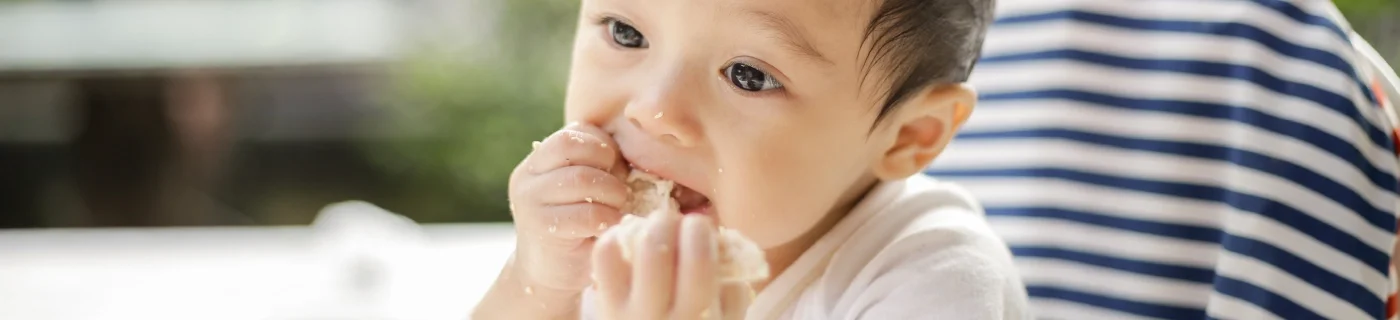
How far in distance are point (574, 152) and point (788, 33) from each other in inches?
4.8

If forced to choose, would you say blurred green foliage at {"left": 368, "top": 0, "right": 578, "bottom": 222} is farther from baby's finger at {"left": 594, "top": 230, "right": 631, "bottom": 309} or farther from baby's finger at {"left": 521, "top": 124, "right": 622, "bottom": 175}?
baby's finger at {"left": 594, "top": 230, "right": 631, "bottom": 309}

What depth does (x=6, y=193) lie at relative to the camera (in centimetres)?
253

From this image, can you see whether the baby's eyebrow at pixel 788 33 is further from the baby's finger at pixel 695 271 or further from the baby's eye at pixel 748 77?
the baby's finger at pixel 695 271

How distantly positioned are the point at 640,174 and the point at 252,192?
207 centimetres

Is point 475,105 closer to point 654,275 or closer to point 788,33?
point 788,33

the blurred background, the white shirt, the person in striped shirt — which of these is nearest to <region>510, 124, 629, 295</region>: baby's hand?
the white shirt

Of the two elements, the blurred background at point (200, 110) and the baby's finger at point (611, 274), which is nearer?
the baby's finger at point (611, 274)

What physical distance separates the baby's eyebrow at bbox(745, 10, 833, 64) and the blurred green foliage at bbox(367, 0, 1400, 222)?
1.47 meters

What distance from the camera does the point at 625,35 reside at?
62 cm

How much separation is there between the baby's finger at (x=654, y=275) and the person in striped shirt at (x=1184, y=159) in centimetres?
47

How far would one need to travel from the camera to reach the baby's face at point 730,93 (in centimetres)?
58

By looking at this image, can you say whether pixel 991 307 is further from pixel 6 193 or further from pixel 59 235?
pixel 6 193

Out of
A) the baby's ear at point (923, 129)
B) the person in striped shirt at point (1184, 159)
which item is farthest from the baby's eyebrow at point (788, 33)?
the person in striped shirt at point (1184, 159)

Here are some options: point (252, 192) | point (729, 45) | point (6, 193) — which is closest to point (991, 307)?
point (729, 45)
